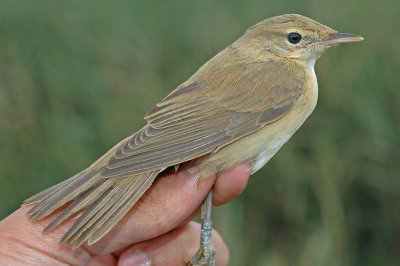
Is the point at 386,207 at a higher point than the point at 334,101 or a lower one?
lower

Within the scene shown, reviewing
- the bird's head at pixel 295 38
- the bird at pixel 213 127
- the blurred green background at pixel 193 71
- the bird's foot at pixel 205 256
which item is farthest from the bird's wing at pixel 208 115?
the blurred green background at pixel 193 71

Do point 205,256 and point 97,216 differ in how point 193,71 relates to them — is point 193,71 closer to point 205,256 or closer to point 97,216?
point 205,256

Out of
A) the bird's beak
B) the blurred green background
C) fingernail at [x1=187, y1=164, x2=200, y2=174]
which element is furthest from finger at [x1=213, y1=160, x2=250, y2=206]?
the blurred green background

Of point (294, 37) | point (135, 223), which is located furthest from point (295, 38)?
point (135, 223)

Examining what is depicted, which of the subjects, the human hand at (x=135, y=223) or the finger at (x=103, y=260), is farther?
the finger at (x=103, y=260)

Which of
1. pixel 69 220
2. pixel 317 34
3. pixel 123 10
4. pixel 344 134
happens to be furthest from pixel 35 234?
pixel 123 10

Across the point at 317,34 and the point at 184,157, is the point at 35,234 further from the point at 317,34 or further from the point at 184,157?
the point at 317,34

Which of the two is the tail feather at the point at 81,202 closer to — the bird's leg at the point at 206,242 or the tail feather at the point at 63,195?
the tail feather at the point at 63,195
